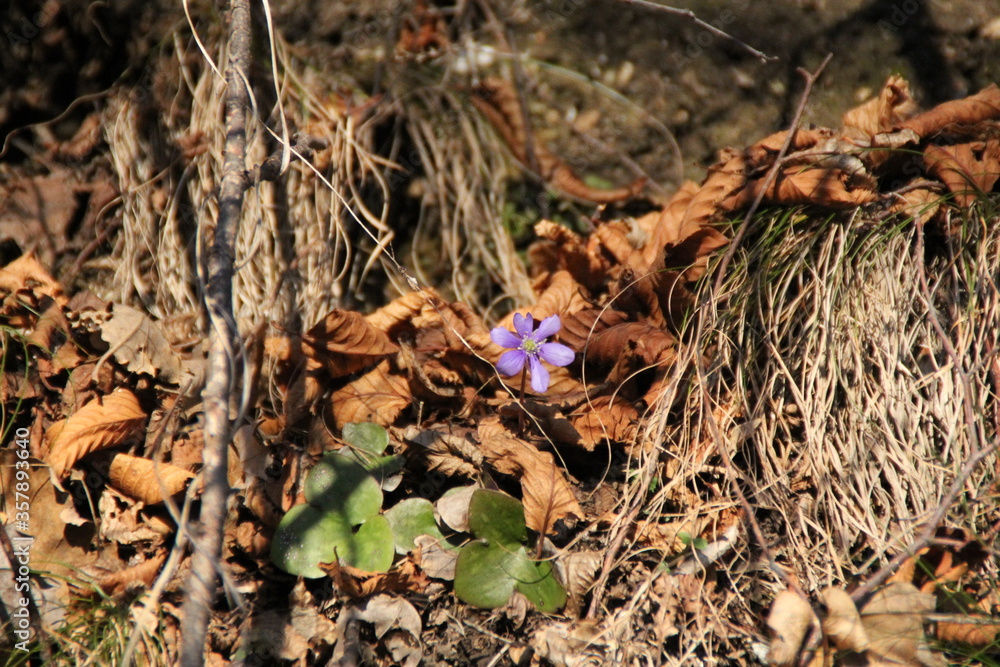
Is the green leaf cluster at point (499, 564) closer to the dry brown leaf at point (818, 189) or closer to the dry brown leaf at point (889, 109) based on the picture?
the dry brown leaf at point (818, 189)

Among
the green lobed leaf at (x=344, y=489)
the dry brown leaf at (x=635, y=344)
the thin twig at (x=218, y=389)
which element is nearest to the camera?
the thin twig at (x=218, y=389)

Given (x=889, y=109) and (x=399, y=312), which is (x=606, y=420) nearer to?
(x=399, y=312)

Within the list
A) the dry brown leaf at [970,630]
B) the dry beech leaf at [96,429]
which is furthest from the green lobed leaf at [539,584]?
the dry beech leaf at [96,429]

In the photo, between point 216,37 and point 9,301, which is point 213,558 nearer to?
point 9,301

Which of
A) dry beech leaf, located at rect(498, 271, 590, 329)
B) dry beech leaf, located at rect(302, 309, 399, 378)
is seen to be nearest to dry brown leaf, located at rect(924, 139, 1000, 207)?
dry beech leaf, located at rect(498, 271, 590, 329)

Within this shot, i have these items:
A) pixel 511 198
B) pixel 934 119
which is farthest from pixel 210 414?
pixel 934 119

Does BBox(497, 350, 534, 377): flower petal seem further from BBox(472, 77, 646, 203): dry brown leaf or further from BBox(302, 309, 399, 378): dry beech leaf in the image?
BBox(472, 77, 646, 203): dry brown leaf
